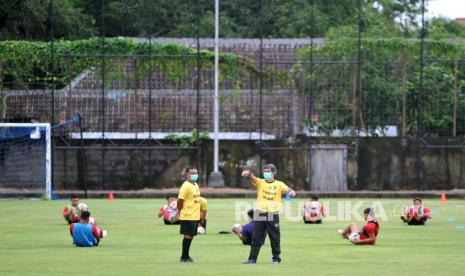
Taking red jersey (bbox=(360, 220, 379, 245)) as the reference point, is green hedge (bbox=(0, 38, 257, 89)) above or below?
above

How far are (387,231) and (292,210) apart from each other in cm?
999

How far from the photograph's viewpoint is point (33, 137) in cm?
4838

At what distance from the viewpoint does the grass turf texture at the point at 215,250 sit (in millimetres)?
19109

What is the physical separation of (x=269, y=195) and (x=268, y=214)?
34 cm

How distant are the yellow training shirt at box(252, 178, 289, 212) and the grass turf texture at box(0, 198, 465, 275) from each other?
3.23 feet

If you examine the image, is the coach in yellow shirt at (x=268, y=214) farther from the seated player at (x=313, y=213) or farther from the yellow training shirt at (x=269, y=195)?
the seated player at (x=313, y=213)

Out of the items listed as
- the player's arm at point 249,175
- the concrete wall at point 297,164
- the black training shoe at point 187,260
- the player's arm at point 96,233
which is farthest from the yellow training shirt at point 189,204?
the concrete wall at point 297,164

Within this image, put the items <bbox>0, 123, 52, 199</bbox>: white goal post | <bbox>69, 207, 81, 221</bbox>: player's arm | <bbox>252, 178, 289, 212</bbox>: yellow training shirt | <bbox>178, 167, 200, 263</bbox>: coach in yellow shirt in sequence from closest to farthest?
1. <bbox>252, 178, 289, 212</bbox>: yellow training shirt
2. <bbox>178, 167, 200, 263</bbox>: coach in yellow shirt
3. <bbox>69, 207, 81, 221</bbox>: player's arm
4. <bbox>0, 123, 52, 199</bbox>: white goal post

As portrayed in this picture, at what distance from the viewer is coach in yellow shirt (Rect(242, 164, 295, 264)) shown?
66.5 feet

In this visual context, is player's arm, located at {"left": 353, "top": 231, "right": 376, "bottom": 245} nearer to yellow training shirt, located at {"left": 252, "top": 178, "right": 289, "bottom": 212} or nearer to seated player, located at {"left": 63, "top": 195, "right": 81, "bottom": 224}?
yellow training shirt, located at {"left": 252, "top": 178, "right": 289, "bottom": 212}

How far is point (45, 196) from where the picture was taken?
47.1m

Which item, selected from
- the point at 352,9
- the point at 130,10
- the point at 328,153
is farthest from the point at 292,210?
the point at 352,9

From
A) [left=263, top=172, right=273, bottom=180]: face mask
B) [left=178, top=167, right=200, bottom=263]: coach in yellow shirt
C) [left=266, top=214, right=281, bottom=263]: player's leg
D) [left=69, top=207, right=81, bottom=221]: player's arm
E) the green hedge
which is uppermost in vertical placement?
the green hedge

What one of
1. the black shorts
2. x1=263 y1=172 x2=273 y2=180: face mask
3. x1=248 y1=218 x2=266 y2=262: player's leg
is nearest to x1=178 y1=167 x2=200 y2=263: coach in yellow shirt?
the black shorts
